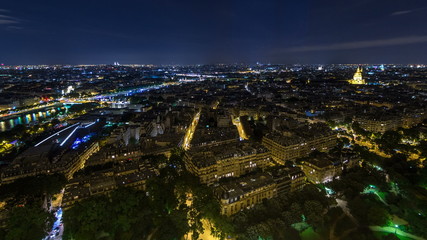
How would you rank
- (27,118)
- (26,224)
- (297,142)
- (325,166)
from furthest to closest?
1. (27,118)
2. (297,142)
3. (325,166)
4. (26,224)

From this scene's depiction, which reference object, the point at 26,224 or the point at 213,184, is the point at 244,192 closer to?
the point at 213,184

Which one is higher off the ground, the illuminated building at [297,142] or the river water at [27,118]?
the illuminated building at [297,142]

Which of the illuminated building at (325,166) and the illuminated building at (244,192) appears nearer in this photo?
the illuminated building at (244,192)

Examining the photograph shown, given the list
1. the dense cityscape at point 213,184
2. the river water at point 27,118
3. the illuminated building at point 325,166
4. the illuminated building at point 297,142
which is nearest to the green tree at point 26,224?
the dense cityscape at point 213,184

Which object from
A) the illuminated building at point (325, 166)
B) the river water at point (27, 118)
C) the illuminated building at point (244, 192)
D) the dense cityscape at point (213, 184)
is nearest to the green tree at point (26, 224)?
the dense cityscape at point (213, 184)

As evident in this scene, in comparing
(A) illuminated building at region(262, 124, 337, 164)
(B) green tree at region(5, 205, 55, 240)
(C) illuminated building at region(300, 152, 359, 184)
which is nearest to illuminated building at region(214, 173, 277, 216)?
(C) illuminated building at region(300, 152, 359, 184)

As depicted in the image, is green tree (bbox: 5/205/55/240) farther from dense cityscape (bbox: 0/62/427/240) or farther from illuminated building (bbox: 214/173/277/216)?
illuminated building (bbox: 214/173/277/216)

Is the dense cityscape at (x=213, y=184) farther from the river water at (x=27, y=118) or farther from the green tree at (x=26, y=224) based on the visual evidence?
the river water at (x=27, y=118)

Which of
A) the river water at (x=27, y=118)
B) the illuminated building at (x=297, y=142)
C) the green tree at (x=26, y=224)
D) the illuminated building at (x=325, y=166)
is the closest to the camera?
the green tree at (x=26, y=224)

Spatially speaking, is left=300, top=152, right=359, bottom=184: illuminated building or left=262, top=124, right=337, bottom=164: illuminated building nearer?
left=300, top=152, right=359, bottom=184: illuminated building

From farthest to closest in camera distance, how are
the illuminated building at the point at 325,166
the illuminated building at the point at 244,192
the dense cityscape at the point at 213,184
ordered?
→ the illuminated building at the point at 325,166
the illuminated building at the point at 244,192
the dense cityscape at the point at 213,184

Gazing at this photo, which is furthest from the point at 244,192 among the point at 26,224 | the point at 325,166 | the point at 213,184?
the point at 26,224
